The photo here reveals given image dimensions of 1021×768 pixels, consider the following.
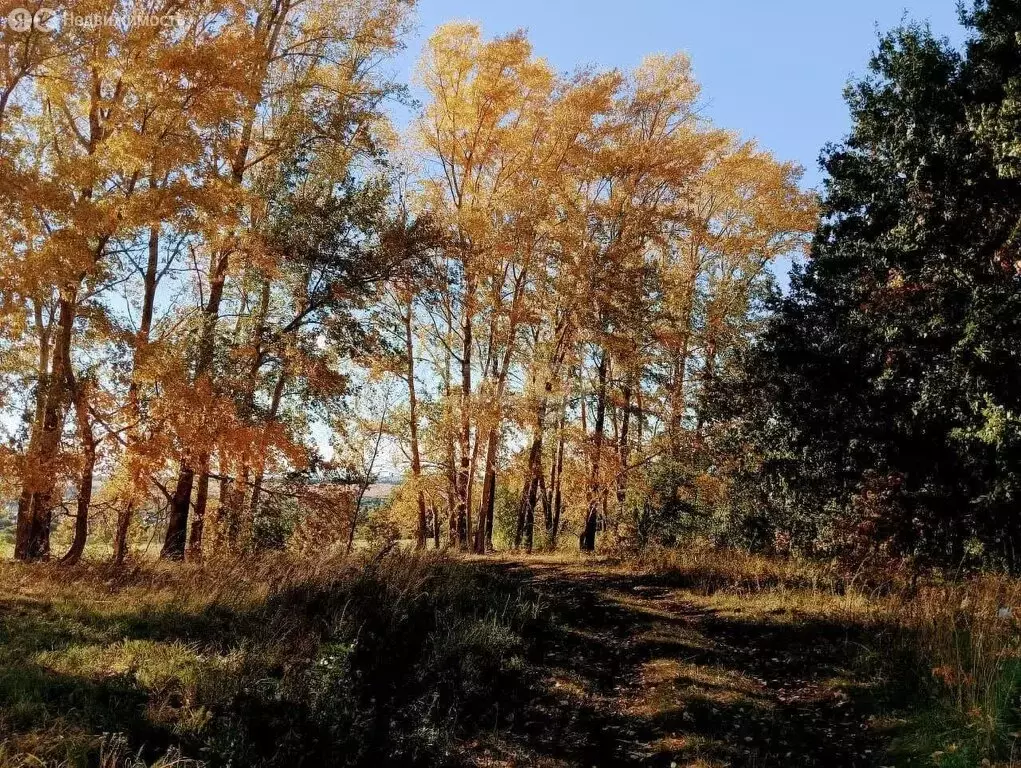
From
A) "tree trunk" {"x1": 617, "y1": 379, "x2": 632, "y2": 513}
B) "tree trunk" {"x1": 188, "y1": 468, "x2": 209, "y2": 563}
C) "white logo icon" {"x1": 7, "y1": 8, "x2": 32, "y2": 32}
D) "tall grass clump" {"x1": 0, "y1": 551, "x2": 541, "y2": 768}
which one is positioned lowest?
"tall grass clump" {"x1": 0, "y1": 551, "x2": 541, "y2": 768}

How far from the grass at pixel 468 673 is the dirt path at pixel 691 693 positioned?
26 mm

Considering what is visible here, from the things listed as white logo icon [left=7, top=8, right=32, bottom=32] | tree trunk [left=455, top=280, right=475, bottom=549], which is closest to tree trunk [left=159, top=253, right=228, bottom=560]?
white logo icon [left=7, top=8, right=32, bottom=32]

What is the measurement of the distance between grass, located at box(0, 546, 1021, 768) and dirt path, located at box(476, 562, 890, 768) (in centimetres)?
3

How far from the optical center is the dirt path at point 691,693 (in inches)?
194

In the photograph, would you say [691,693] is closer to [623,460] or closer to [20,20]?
[20,20]

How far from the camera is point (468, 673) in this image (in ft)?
20.3

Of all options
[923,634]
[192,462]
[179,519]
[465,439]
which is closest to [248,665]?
[192,462]

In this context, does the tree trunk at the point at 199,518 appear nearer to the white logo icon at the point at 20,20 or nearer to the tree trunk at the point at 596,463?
the white logo icon at the point at 20,20

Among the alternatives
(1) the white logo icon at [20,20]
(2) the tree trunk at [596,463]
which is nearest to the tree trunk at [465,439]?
(2) the tree trunk at [596,463]

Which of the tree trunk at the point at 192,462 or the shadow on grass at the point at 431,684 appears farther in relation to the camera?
the tree trunk at the point at 192,462

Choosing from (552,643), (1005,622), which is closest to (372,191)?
(552,643)

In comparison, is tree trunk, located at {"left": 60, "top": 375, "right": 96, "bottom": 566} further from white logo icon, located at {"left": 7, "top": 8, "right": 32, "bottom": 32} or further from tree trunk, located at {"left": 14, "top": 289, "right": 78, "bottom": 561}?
white logo icon, located at {"left": 7, "top": 8, "right": 32, "bottom": 32}

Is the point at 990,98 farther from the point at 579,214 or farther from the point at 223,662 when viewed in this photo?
the point at 223,662

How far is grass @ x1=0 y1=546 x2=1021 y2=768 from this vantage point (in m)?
4.26
